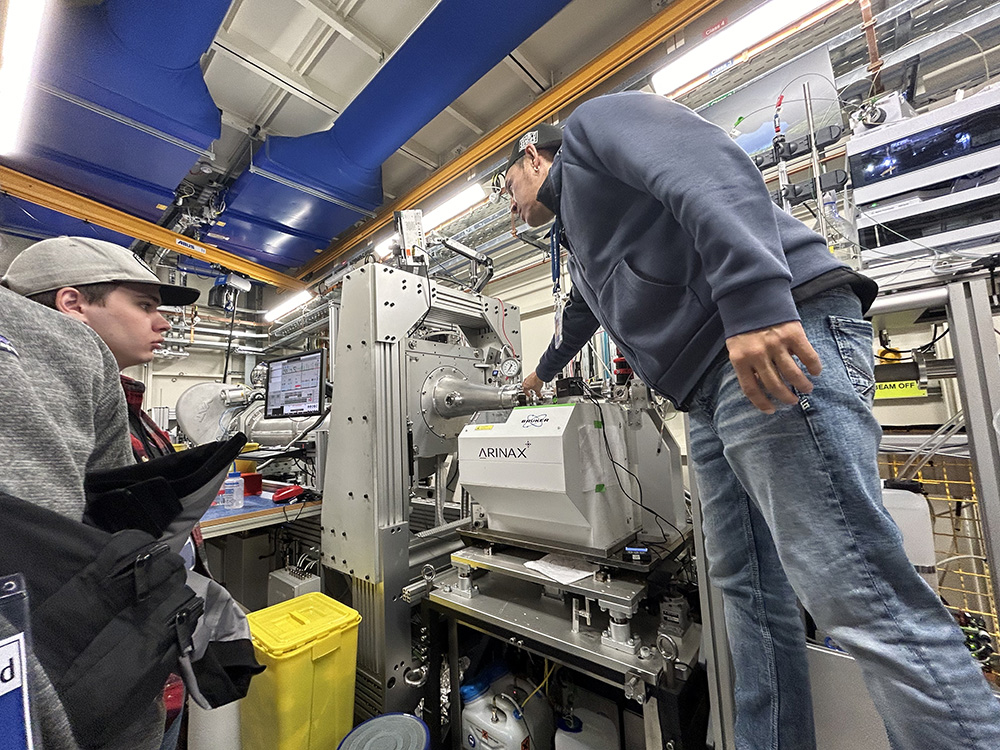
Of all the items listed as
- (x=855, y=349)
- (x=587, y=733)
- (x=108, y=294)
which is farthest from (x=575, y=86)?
(x=587, y=733)

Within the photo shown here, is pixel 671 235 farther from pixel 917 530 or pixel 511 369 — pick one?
pixel 511 369

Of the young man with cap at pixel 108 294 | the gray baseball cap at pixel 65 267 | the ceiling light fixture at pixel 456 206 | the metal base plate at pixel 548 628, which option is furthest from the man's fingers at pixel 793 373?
the ceiling light fixture at pixel 456 206

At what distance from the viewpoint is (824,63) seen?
4.92ft

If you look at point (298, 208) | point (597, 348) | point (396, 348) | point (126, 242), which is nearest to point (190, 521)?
point (396, 348)

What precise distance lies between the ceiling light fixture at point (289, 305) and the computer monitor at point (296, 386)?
7.16 feet

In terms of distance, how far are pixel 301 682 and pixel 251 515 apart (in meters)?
0.72

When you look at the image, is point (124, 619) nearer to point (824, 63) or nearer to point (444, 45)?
point (444, 45)

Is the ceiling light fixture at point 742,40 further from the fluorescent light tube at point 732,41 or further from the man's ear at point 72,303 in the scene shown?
the man's ear at point 72,303

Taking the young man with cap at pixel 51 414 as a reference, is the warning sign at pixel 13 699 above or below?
below

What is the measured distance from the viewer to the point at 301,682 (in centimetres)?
116

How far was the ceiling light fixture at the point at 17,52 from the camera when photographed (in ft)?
4.92

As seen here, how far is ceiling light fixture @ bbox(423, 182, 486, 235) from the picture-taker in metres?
2.32

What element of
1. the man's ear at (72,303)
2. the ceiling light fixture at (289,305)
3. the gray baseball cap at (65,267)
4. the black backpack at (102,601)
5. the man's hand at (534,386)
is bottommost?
the black backpack at (102,601)

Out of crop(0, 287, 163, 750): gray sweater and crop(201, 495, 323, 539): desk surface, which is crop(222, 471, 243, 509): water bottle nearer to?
crop(201, 495, 323, 539): desk surface
